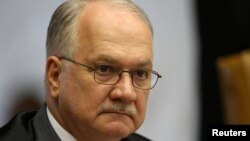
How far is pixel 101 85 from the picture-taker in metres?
1.82

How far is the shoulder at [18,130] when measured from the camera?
189 centimetres

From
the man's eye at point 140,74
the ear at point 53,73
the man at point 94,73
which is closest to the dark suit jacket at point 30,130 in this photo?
the man at point 94,73

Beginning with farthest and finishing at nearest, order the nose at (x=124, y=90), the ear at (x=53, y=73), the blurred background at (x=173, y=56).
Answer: the blurred background at (x=173, y=56)
the ear at (x=53, y=73)
the nose at (x=124, y=90)

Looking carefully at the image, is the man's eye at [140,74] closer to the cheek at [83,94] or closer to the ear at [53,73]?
Result: the cheek at [83,94]

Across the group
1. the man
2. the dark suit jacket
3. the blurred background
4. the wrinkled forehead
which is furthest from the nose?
the blurred background

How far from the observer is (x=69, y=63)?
6.12 ft

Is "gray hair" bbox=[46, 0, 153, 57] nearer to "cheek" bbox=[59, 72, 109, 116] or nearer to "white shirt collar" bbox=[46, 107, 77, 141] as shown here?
"cheek" bbox=[59, 72, 109, 116]

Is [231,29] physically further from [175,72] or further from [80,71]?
[80,71]

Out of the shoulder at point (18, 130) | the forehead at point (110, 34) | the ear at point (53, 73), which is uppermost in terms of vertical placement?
the forehead at point (110, 34)

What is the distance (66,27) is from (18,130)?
38 cm

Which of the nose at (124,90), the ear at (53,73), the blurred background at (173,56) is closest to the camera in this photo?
the nose at (124,90)

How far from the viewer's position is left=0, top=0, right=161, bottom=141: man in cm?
181

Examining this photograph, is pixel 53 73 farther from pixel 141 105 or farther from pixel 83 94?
pixel 141 105

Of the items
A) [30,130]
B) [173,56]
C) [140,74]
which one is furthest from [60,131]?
[173,56]
